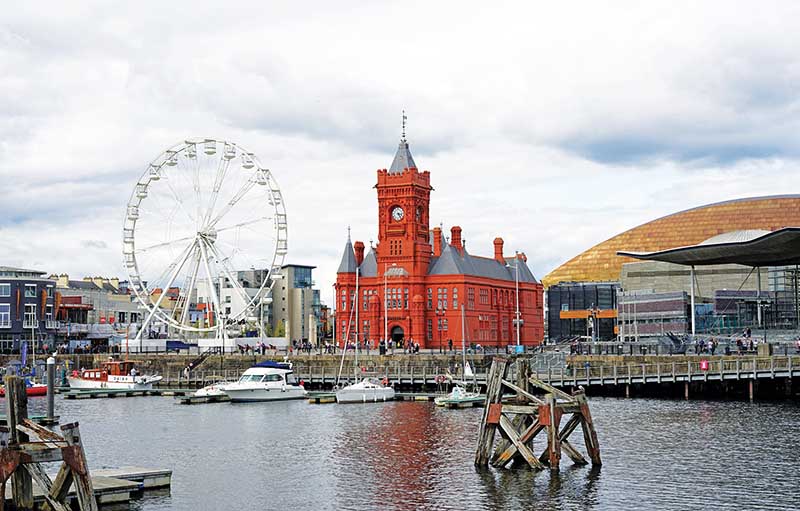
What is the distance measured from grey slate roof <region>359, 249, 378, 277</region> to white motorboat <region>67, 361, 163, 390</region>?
2819cm

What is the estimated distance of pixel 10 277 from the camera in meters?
124

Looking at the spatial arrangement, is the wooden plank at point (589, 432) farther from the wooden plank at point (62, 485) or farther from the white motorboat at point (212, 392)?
the white motorboat at point (212, 392)

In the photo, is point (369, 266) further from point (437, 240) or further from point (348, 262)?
point (437, 240)

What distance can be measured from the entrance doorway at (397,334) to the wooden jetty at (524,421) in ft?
233

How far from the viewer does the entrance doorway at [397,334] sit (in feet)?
373

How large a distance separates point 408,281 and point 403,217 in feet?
22.8

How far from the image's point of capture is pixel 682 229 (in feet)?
572

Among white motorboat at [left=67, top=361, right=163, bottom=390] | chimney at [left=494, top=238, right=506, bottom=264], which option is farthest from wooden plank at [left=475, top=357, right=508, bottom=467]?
chimney at [left=494, top=238, right=506, bottom=264]

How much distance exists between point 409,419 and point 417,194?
52.5m

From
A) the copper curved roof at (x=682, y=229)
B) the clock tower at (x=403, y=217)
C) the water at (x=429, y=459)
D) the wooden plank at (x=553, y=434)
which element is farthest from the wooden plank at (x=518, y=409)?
the copper curved roof at (x=682, y=229)

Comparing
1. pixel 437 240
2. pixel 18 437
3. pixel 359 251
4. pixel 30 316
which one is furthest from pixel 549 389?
pixel 30 316

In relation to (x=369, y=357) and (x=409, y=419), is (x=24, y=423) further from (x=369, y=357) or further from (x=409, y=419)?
(x=369, y=357)

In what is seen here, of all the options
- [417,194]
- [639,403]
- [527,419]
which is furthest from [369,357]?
[527,419]

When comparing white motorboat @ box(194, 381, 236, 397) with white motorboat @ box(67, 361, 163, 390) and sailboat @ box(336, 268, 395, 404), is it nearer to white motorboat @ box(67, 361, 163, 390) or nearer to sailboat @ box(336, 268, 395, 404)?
sailboat @ box(336, 268, 395, 404)
